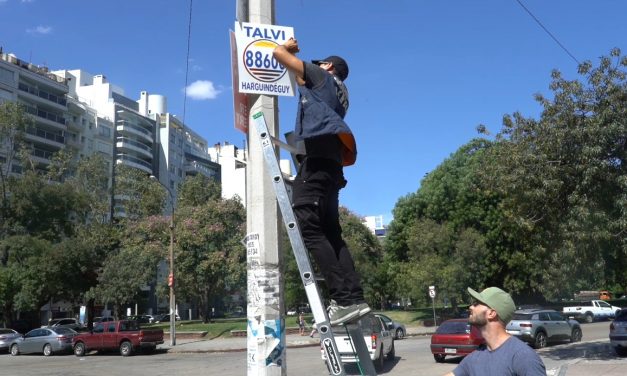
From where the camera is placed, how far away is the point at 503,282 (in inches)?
1735

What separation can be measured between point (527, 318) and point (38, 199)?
39762 millimetres

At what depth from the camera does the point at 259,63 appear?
501 cm

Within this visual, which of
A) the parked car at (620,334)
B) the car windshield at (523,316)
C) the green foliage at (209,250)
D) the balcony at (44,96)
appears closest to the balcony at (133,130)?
the balcony at (44,96)

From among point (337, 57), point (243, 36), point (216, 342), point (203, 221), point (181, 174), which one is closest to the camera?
point (337, 57)

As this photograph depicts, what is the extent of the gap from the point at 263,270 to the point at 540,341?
23990 mm

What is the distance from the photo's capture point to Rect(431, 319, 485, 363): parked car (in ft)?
65.6

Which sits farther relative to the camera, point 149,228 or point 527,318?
point 149,228

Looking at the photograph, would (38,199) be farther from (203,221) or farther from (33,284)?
(203,221)

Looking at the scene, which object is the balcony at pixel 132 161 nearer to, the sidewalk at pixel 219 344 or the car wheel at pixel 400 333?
the sidewalk at pixel 219 344

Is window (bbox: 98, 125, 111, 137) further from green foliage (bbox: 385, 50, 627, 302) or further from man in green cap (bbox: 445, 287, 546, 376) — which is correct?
man in green cap (bbox: 445, 287, 546, 376)

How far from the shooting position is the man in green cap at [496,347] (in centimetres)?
326

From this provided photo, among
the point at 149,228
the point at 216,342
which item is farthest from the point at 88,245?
the point at 216,342

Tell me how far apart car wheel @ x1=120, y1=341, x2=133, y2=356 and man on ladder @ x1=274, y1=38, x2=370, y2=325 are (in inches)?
1119

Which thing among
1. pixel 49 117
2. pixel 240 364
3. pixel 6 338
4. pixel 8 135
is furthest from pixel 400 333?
pixel 49 117
